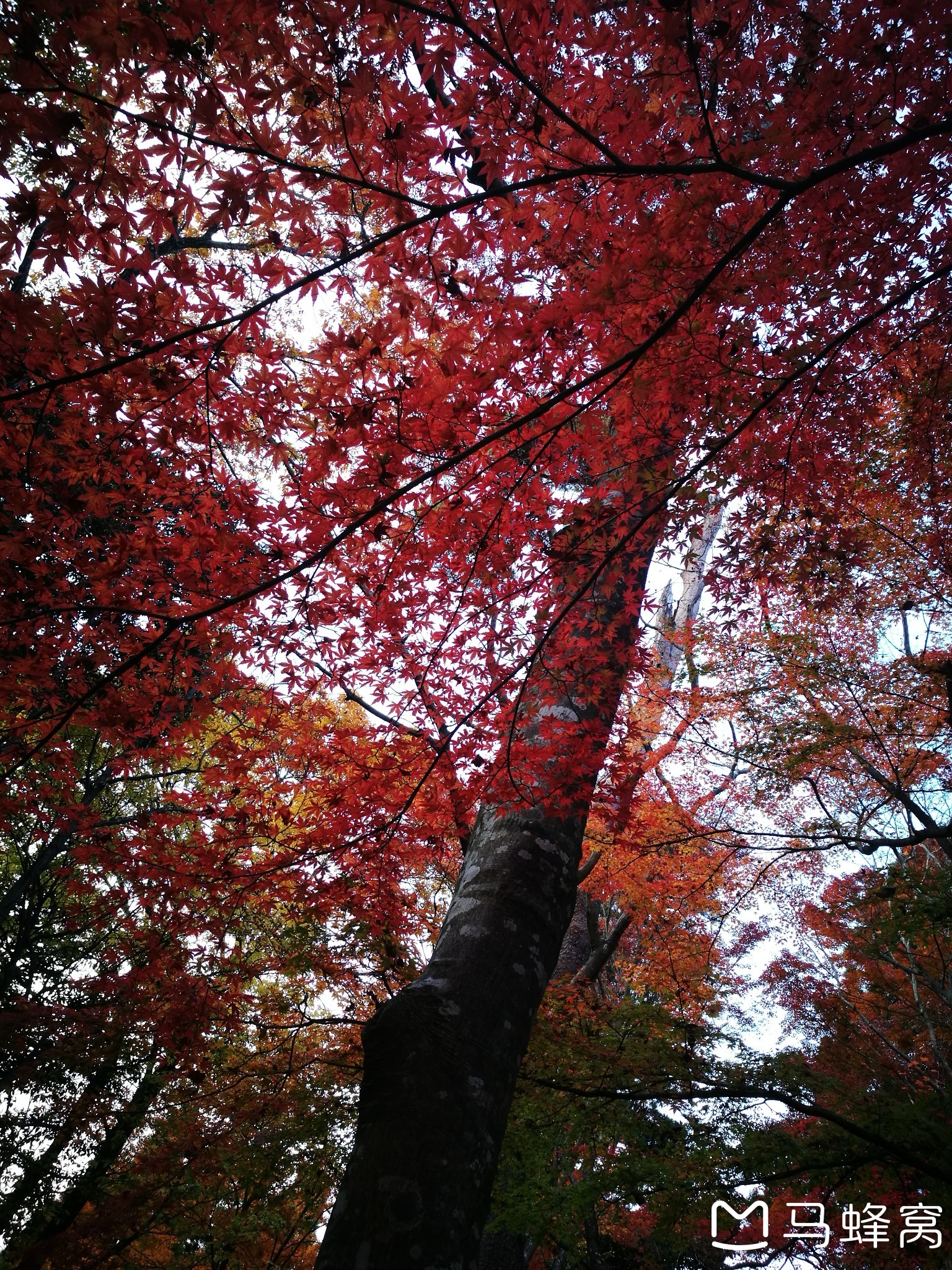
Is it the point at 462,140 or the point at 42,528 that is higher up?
the point at 462,140

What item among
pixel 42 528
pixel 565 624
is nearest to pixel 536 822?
pixel 565 624

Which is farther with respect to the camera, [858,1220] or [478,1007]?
[858,1220]

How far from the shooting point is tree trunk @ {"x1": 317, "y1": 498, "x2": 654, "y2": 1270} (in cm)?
195

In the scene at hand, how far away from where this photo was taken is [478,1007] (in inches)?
97.5

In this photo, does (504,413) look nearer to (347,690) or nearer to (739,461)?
(739,461)

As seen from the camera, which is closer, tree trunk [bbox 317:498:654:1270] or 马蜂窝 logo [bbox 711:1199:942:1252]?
tree trunk [bbox 317:498:654:1270]

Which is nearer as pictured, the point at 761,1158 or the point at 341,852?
the point at 761,1158

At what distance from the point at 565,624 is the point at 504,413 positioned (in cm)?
157

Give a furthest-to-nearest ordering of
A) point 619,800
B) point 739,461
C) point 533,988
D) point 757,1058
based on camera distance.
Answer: point 739,461 < point 619,800 < point 757,1058 < point 533,988

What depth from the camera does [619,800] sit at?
14.1 feet

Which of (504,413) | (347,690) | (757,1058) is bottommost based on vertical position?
(757,1058)

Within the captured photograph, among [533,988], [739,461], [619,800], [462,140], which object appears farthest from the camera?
[739,461]

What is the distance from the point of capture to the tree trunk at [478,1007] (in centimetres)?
195

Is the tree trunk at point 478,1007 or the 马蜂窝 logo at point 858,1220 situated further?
the 马蜂窝 logo at point 858,1220
